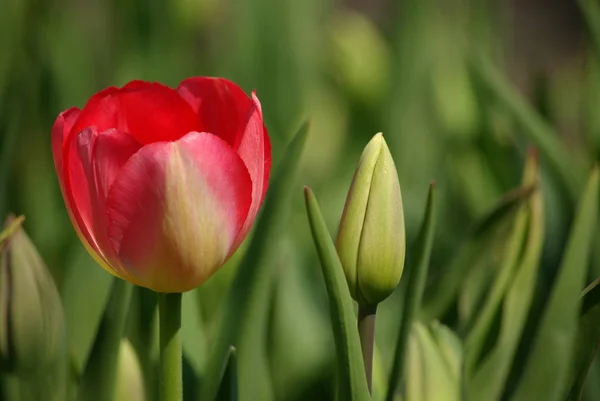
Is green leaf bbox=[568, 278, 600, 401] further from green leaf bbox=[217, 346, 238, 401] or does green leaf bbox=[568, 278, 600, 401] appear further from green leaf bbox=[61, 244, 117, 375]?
green leaf bbox=[61, 244, 117, 375]

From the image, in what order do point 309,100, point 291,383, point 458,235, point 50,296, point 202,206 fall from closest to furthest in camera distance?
1. point 202,206
2. point 50,296
3. point 291,383
4. point 458,235
5. point 309,100

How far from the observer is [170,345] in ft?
1.37

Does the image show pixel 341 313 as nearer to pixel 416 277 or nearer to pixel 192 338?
pixel 416 277

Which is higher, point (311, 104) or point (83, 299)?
point (311, 104)

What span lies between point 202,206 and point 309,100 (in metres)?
0.91

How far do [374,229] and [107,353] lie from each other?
0.18 meters

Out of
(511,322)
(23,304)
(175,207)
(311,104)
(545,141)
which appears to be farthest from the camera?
(311,104)

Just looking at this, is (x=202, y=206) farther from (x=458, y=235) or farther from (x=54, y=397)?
(x=458, y=235)

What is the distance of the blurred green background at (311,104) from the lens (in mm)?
756

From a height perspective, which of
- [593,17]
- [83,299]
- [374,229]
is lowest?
[83,299]

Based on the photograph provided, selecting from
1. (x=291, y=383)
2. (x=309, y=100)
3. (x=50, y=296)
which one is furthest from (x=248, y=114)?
(x=309, y=100)

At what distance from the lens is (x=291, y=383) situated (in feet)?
2.31

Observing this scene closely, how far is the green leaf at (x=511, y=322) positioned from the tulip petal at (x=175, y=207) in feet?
0.81

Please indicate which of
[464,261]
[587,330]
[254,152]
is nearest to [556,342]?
[587,330]
